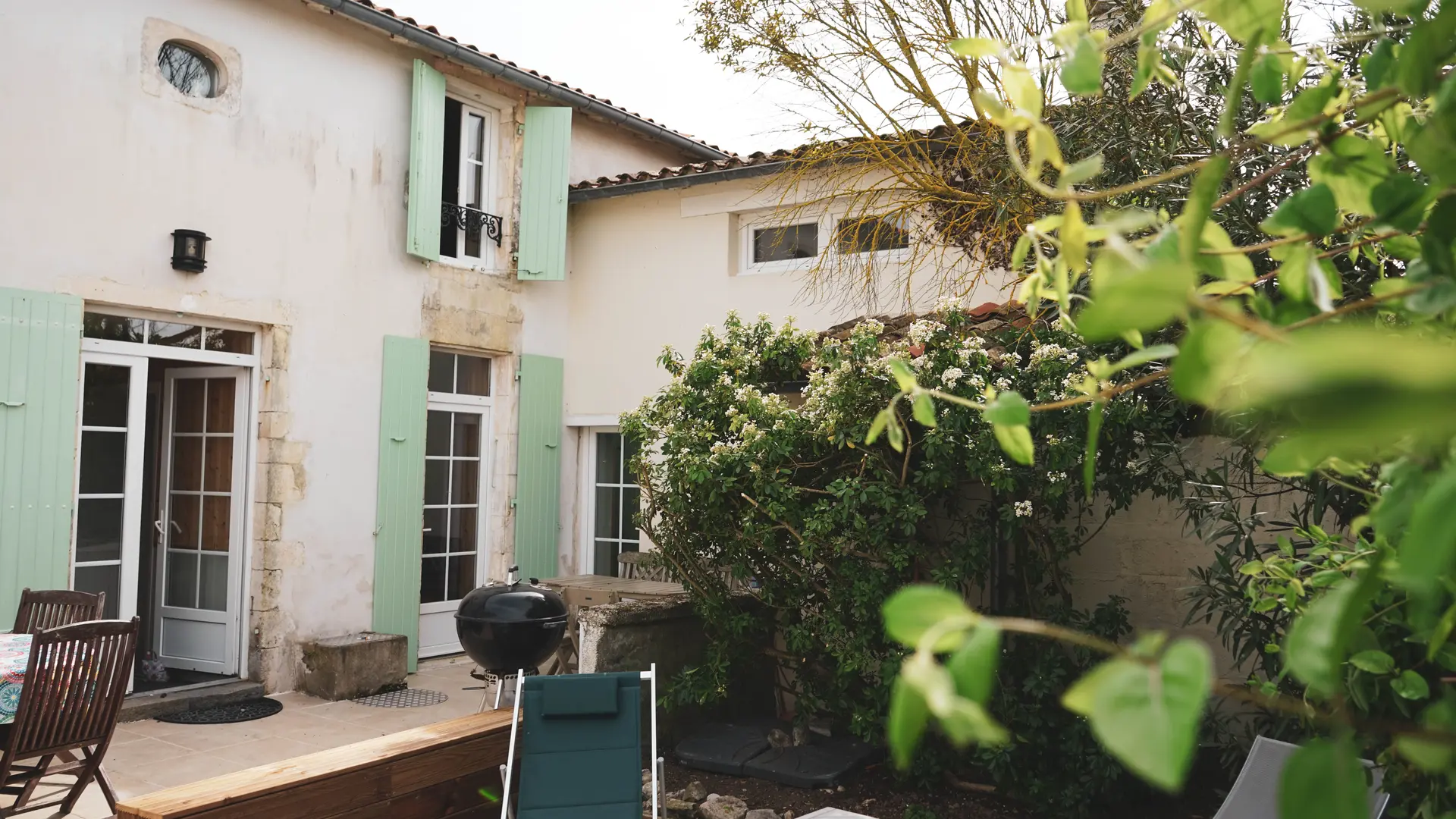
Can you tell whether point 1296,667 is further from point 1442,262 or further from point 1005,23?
point 1005,23

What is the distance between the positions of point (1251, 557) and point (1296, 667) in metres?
4.08

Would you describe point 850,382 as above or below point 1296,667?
above

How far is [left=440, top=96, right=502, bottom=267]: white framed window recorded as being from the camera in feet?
29.8

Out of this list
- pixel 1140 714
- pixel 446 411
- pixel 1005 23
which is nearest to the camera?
pixel 1140 714

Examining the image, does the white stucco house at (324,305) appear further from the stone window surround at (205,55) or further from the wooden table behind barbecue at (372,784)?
the wooden table behind barbecue at (372,784)

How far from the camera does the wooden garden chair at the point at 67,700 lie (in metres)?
4.15

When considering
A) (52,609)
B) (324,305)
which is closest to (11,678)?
(52,609)

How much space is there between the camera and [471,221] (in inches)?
360

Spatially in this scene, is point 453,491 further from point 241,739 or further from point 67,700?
point 67,700

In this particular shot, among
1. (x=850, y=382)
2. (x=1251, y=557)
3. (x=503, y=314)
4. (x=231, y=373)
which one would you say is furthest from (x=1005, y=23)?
(x=231, y=373)

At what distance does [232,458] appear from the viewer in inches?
305

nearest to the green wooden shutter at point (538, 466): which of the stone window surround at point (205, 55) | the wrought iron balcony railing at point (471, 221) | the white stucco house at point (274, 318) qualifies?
the white stucco house at point (274, 318)

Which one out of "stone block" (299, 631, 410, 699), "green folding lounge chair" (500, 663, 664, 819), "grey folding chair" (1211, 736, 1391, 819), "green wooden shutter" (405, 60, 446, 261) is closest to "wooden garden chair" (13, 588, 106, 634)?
"stone block" (299, 631, 410, 699)

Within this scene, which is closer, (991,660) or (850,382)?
(991,660)
